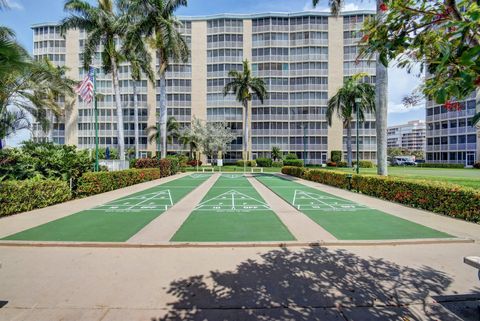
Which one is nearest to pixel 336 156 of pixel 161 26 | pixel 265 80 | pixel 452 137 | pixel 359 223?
pixel 265 80

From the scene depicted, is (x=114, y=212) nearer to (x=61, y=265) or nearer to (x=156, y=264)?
(x=61, y=265)

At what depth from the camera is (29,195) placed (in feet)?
33.2

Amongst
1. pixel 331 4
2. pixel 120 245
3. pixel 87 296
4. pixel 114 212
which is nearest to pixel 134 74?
pixel 331 4

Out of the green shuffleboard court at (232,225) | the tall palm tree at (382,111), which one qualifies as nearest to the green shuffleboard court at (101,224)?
the green shuffleboard court at (232,225)

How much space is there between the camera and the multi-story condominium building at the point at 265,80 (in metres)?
54.5

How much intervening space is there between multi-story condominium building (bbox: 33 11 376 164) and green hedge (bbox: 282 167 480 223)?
40.4 meters

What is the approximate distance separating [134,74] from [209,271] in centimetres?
3536

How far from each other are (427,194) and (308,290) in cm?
907

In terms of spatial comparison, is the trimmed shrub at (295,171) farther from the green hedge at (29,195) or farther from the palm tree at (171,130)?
the palm tree at (171,130)

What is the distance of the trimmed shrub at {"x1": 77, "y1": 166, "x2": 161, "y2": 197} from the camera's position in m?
13.9

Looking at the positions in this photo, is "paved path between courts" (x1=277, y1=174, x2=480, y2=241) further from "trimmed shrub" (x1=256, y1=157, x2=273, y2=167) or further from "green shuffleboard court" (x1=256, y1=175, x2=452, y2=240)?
"trimmed shrub" (x1=256, y1=157, x2=273, y2=167)

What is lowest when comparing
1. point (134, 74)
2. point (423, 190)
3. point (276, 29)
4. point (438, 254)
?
point (438, 254)

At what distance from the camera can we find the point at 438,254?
564 cm

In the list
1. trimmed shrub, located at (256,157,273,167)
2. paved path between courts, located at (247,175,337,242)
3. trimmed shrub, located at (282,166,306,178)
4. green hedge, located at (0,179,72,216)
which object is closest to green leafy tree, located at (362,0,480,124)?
paved path between courts, located at (247,175,337,242)
